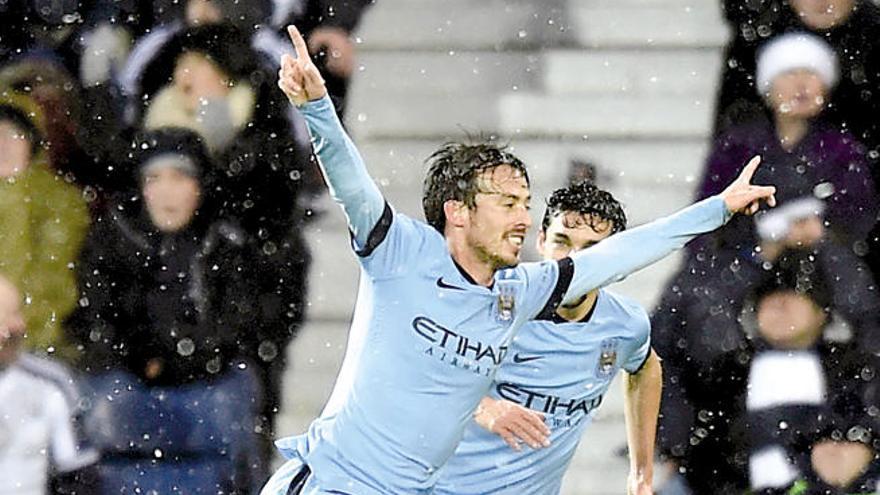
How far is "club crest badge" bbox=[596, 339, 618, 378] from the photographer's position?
609 cm

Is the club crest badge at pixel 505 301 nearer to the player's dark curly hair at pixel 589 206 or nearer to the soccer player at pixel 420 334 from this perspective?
the soccer player at pixel 420 334

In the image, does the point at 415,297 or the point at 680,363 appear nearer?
the point at 415,297

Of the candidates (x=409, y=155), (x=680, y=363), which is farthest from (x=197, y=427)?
(x=680, y=363)

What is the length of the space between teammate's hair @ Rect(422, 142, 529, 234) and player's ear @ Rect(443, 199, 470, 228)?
0.04 ft

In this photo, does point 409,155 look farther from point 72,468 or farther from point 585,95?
point 72,468

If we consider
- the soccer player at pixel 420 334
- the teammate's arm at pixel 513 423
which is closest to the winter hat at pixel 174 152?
the teammate's arm at pixel 513 423

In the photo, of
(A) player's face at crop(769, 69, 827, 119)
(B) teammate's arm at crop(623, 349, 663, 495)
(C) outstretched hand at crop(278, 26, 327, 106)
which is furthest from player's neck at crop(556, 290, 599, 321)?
(A) player's face at crop(769, 69, 827, 119)

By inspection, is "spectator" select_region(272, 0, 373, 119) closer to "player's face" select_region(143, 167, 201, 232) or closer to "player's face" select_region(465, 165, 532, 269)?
"player's face" select_region(143, 167, 201, 232)

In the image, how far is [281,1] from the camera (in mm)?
7902

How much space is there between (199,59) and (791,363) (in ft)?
8.12

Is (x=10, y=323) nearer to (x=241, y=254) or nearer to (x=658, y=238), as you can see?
(x=241, y=254)

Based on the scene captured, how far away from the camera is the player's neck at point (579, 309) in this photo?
6.05m

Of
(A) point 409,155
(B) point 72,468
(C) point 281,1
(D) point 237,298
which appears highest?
(C) point 281,1

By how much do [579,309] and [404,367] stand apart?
977 millimetres
